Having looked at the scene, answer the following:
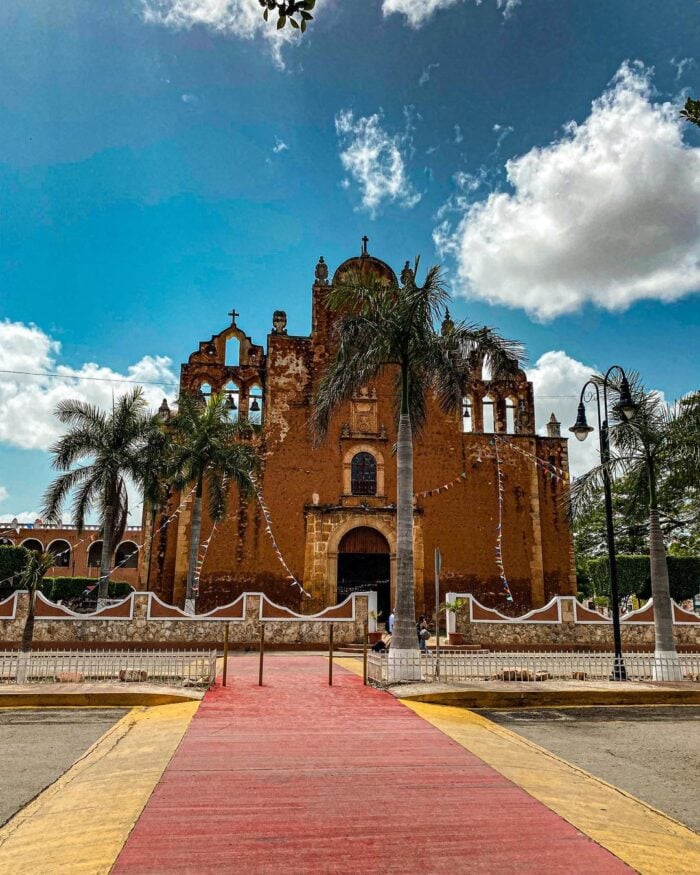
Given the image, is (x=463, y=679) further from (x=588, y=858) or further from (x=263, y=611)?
(x=263, y=611)

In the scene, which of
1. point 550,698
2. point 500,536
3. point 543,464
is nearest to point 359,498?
point 500,536

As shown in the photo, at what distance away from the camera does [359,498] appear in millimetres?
25094

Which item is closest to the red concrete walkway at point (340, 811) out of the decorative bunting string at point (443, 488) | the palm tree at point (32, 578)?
the palm tree at point (32, 578)

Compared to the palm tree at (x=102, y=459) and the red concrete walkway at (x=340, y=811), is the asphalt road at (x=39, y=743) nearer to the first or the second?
the red concrete walkway at (x=340, y=811)

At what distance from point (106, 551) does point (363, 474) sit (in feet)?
30.9

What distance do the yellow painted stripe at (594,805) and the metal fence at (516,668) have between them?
3571 millimetres

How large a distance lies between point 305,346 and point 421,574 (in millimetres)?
9636

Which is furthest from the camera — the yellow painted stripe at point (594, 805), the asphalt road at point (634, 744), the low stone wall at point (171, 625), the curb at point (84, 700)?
the low stone wall at point (171, 625)

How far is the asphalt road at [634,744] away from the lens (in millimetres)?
6031

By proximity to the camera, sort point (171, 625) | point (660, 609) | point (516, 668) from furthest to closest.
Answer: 1. point (171, 625)
2. point (660, 609)
3. point (516, 668)

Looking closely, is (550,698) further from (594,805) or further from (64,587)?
(64,587)

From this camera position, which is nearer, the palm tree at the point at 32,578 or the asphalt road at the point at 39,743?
the asphalt road at the point at 39,743

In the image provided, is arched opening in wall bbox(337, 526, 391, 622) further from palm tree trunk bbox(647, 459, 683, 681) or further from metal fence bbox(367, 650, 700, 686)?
palm tree trunk bbox(647, 459, 683, 681)

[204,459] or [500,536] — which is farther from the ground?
[204,459]
